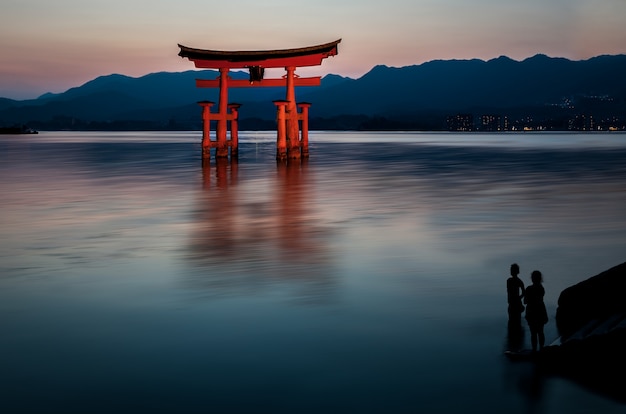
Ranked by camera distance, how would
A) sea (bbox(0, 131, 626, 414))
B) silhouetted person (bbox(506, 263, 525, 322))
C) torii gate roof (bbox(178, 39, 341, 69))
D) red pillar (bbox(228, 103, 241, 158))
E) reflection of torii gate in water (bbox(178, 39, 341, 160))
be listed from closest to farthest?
sea (bbox(0, 131, 626, 414)), silhouetted person (bbox(506, 263, 525, 322)), torii gate roof (bbox(178, 39, 341, 69)), reflection of torii gate in water (bbox(178, 39, 341, 160)), red pillar (bbox(228, 103, 241, 158))

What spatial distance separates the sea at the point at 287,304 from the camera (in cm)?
622

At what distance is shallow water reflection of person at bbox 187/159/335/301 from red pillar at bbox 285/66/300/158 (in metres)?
12.2

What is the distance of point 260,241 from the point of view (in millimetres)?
15367

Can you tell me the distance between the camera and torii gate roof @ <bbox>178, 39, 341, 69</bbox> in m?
36.8

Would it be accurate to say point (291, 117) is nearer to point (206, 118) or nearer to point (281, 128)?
Result: point (281, 128)

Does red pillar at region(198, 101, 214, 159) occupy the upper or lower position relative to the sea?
upper

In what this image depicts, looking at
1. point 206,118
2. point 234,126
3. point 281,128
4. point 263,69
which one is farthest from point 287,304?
point 234,126

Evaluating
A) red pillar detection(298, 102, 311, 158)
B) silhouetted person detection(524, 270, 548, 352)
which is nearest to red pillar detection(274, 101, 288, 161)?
red pillar detection(298, 102, 311, 158)

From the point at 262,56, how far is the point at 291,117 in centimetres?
503

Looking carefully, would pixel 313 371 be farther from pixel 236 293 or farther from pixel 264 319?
pixel 236 293

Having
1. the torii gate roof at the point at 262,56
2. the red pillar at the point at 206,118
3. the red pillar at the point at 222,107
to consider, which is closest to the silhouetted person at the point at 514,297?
the torii gate roof at the point at 262,56

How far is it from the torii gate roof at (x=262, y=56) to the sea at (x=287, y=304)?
15556 mm

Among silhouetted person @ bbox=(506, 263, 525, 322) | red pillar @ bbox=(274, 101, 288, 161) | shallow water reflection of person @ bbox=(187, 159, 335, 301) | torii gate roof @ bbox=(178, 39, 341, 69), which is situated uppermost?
torii gate roof @ bbox=(178, 39, 341, 69)

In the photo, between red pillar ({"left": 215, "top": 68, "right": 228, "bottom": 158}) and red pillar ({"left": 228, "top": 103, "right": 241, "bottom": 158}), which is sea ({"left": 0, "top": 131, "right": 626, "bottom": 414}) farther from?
red pillar ({"left": 228, "top": 103, "right": 241, "bottom": 158})
